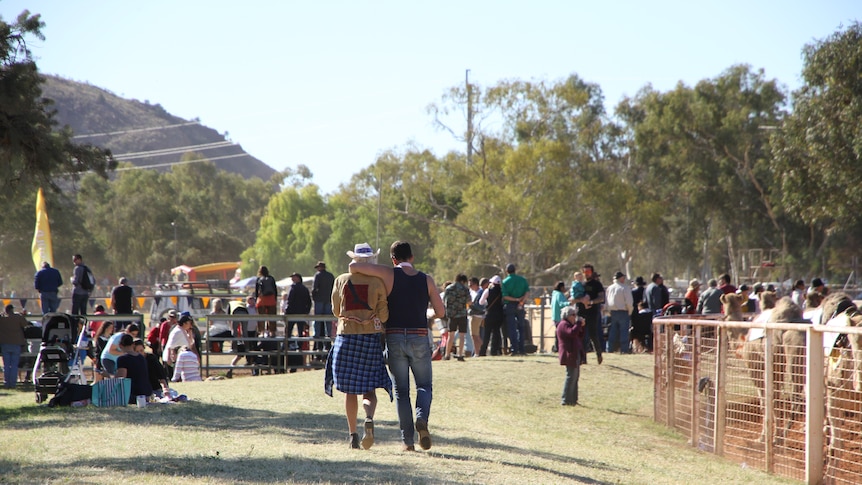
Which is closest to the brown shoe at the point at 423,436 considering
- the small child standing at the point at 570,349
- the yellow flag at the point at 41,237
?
the small child standing at the point at 570,349

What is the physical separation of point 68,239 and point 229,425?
61516 millimetres

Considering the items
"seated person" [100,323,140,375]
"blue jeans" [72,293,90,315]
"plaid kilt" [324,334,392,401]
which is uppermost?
"blue jeans" [72,293,90,315]

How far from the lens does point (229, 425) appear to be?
10602 mm

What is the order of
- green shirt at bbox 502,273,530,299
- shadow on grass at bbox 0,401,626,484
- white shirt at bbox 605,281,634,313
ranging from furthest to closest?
white shirt at bbox 605,281,634,313, green shirt at bbox 502,273,530,299, shadow on grass at bbox 0,401,626,484

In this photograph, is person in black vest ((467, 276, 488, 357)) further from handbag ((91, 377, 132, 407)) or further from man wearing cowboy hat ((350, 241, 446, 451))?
man wearing cowboy hat ((350, 241, 446, 451))

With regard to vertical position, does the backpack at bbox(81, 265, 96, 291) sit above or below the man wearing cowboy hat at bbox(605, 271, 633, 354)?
above

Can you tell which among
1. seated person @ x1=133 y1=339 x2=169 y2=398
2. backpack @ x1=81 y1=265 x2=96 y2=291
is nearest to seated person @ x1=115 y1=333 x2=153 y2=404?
seated person @ x1=133 y1=339 x2=169 y2=398

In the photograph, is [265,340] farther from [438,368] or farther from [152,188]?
[152,188]

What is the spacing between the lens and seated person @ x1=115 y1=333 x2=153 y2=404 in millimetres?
12398

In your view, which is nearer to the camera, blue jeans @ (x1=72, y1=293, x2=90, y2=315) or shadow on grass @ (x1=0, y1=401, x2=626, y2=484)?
shadow on grass @ (x1=0, y1=401, x2=626, y2=484)

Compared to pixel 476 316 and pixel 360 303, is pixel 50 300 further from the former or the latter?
pixel 360 303

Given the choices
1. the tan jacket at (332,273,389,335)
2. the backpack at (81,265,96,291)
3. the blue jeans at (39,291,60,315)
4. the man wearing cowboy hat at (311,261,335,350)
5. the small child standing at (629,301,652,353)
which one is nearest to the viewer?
the tan jacket at (332,273,389,335)

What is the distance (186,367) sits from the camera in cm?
1700

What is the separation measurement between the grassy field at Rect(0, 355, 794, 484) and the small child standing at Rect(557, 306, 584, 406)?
257mm
